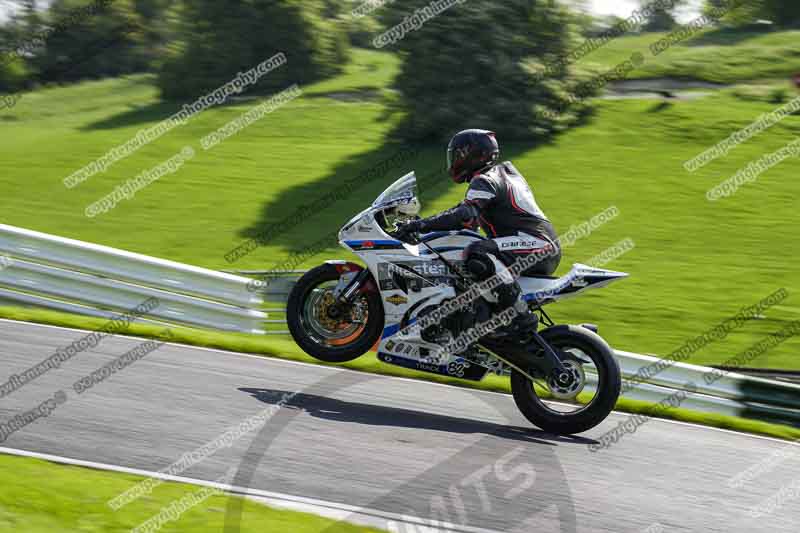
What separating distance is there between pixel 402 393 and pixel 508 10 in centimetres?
1516

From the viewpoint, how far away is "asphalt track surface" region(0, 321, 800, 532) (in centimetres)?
638

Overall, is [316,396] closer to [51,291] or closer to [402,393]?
[402,393]

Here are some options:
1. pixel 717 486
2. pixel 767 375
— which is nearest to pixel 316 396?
pixel 717 486

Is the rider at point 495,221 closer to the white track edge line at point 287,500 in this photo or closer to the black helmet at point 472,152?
the black helmet at point 472,152

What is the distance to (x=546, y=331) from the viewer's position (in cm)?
812

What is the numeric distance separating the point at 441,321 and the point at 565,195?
12032 millimetres

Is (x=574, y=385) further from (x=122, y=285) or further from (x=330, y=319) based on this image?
(x=122, y=285)

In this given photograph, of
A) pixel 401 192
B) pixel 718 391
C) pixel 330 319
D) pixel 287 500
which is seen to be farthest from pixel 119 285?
pixel 718 391

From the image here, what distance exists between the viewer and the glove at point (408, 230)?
8.40 meters

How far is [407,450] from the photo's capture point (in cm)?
722

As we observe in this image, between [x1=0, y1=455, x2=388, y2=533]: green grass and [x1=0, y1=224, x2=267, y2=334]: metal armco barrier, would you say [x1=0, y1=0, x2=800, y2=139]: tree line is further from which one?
[x1=0, y1=455, x2=388, y2=533]: green grass

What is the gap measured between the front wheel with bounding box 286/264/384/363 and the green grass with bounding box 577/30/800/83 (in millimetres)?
16888

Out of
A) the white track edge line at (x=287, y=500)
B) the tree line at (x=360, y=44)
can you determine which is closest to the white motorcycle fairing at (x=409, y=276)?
the white track edge line at (x=287, y=500)

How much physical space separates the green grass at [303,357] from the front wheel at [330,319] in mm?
1300
